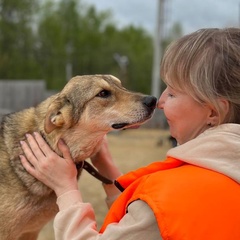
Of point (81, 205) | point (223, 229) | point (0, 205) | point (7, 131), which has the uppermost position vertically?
point (223, 229)

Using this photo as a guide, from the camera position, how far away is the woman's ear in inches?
69.6

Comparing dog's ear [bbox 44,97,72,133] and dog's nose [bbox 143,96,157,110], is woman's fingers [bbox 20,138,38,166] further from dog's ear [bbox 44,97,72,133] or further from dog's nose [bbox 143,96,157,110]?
dog's nose [bbox 143,96,157,110]

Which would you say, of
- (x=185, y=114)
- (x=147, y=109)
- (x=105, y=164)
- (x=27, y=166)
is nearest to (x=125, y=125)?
(x=147, y=109)

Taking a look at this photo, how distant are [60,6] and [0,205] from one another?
43920 mm

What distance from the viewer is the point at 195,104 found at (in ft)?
5.98

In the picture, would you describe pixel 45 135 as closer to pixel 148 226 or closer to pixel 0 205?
pixel 0 205

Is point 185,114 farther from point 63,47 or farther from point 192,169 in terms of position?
point 63,47

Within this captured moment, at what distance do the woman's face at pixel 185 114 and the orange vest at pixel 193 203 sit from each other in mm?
246

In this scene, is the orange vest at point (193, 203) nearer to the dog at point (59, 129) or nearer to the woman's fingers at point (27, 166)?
the woman's fingers at point (27, 166)

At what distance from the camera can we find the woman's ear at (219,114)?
177 centimetres

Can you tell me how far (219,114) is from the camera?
1.79 meters

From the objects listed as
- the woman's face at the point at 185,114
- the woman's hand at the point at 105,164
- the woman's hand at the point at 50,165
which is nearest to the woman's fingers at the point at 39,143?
the woman's hand at the point at 50,165

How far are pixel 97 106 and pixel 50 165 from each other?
80 cm

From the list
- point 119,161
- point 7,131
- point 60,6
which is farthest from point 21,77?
point 7,131
